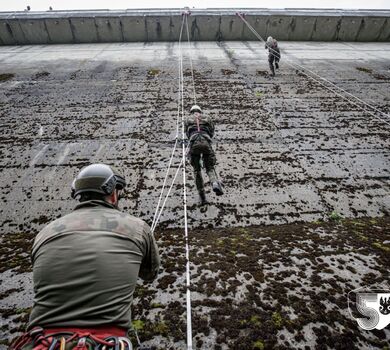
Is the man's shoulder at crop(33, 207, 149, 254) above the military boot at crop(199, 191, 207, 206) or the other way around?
above

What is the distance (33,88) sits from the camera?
808cm

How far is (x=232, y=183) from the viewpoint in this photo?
459 cm

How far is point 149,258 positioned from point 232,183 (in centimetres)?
306

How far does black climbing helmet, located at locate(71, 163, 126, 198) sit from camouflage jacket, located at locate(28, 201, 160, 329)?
15cm

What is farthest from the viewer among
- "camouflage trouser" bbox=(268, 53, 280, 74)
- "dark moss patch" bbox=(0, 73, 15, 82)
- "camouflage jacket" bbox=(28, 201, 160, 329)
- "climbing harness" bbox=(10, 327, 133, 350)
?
"camouflage trouser" bbox=(268, 53, 280, 74)

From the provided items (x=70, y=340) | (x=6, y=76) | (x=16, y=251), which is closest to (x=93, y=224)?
(x=70, y=340)

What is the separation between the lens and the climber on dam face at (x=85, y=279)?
1.23 metres

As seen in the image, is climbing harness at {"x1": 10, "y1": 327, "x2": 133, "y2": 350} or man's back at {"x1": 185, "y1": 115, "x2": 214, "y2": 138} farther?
man's back at {"x1": 185, "y1": 115, "x2": 214, "y2": 138}

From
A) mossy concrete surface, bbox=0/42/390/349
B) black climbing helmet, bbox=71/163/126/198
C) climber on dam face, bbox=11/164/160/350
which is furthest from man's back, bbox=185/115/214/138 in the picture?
climber on dam face, bbox=11/164/160/350

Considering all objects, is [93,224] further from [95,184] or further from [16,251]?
[16,251]

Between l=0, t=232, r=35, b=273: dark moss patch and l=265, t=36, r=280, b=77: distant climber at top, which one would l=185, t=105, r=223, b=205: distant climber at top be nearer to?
l=0, t=232, r=35, b=273: dark moss patch

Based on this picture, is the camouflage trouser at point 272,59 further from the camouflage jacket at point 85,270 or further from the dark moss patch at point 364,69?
the camouflage jacket at point 85,270

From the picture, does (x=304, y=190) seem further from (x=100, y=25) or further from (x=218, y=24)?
(x=100, y=25)

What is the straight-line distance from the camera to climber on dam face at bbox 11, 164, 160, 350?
48.5 inches
